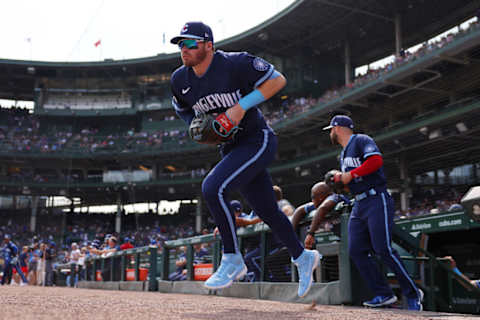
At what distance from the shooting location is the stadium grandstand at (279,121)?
871 inches

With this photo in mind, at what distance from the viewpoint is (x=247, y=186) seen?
11.3 feet

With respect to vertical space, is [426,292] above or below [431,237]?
below

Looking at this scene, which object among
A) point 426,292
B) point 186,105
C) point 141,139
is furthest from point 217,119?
point 141,139

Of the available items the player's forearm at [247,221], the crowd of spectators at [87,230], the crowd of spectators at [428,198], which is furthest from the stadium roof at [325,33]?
the player's forearm at [247,221]

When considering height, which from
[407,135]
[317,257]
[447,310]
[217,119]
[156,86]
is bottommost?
[447,310]

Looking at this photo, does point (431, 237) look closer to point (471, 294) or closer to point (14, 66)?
point (471, 294)

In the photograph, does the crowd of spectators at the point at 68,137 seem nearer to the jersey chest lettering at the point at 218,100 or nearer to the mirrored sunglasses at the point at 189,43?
the jersey chest lettering at the point at 218,100

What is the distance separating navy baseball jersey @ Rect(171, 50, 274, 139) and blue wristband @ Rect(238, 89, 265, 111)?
9cm

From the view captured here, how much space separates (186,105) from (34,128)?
3909 centimetres

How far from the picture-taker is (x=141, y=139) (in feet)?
120

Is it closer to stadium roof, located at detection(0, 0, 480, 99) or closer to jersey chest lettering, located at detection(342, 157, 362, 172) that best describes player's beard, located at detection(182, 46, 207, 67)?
jersey chest lettering, located at detection(342, 157, 362, 172)

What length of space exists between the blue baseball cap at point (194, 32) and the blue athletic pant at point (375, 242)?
2.01 meters

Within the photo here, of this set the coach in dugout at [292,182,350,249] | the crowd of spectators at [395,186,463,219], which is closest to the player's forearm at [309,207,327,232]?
the coach in dugout at [292,182,350,249]

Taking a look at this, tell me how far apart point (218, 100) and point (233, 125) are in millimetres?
307
